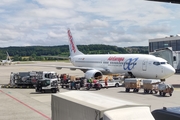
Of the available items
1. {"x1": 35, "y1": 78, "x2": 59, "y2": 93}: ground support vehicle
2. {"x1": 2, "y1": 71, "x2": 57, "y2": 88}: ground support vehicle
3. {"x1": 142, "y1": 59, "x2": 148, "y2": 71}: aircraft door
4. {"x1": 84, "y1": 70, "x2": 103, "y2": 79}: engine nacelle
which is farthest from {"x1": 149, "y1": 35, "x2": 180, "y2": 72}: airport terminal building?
{"x1": 35, "y1": 78, "x2": 59, "y2": 93}: ground support vehicle


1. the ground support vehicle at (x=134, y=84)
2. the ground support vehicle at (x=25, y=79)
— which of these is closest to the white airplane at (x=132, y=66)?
the ground support vehicle at (x=134, y=84)

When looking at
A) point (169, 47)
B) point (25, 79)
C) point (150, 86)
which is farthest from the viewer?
point (169, 47)

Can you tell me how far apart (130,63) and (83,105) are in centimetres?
2680

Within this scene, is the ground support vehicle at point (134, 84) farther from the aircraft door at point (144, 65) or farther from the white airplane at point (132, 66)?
the aircraft door at point (144, 65)

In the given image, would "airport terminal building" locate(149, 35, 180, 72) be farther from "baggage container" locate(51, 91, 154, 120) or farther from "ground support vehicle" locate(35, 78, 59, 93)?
"baggage container" locate(51, 91, 154, 120)

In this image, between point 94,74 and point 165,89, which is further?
point 94,74

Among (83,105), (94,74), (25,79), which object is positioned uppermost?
(83,105)

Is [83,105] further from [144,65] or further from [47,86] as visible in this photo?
[144,65]

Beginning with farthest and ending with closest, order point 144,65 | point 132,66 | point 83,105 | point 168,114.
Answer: point 132,66 < point 144,65 < point 83,105 < point 168,114

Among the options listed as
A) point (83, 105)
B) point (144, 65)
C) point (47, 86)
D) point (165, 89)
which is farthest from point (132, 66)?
point (83, 105)

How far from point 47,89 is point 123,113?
880 inches

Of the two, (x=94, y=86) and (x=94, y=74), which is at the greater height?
(x=94, y=74)

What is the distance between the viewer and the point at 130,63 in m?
34.6

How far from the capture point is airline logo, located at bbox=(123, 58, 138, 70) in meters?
34.1
